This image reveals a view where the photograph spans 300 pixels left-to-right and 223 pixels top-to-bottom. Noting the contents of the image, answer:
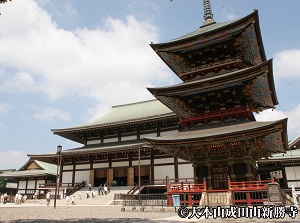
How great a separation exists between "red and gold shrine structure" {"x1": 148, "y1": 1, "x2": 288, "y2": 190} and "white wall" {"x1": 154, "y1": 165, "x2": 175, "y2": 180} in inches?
349

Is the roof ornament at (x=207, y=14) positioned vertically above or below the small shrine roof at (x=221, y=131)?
above

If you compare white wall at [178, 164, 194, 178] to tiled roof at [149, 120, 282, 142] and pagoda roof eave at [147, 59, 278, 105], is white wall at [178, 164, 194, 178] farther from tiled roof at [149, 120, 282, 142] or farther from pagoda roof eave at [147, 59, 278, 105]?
pagoda roof eave at [147, 59, 278, 105]

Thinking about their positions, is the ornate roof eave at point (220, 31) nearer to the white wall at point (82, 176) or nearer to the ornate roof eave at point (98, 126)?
the ornate roof eave at point (98, 126)

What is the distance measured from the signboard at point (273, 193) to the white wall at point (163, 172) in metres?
15.1

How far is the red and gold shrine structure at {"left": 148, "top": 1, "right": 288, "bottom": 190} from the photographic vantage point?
58.2 feet

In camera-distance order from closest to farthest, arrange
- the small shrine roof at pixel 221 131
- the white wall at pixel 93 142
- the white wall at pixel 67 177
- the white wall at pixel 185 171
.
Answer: the small shrine roof at pixel 221 131 < the white wall at pixel 185 171 < the white wall at pixel 67 177 < the white wall at pixel 93 142

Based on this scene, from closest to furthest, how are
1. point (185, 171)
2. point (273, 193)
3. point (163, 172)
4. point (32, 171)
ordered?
point (273, 193)
point (185, 171)
point (163, 172)
point (32, 171)

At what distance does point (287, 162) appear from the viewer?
27406 mm

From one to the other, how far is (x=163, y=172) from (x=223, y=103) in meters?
13.0

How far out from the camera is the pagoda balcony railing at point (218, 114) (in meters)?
19.0

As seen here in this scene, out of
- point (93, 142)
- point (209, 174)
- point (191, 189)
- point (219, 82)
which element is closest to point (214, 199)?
point (191, 189)

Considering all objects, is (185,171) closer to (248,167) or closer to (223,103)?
(223,103)

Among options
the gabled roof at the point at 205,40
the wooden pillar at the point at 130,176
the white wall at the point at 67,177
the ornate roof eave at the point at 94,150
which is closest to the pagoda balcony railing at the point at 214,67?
the gabled roof at the point at 205,40

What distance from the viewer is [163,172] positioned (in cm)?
3028
